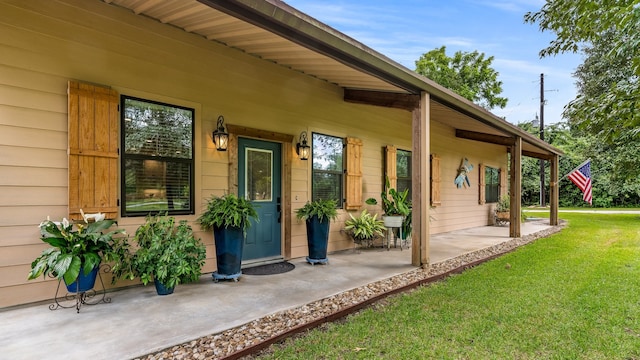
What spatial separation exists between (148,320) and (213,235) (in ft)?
5.40

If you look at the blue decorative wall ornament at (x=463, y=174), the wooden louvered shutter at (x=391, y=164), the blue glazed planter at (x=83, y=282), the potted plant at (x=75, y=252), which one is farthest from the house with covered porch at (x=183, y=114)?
the blue decorative wall ornament at (x=463, y=174)

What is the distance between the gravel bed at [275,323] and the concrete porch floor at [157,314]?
8cm

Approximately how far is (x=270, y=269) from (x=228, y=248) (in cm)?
85

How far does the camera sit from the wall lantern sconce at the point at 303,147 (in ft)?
17.5

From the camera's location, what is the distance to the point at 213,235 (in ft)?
14.4

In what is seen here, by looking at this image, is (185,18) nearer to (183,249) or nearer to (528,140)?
(183,249)

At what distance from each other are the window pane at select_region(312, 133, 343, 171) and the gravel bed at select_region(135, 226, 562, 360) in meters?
2.26

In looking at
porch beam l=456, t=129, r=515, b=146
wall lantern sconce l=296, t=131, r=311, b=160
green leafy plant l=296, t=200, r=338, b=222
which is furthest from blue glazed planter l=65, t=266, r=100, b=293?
porch beam l=456, t=129, r=515, b=146

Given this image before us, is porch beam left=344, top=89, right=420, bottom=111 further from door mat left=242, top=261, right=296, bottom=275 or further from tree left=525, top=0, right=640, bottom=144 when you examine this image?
door mat left=242, top=261, right=296, bottom=275

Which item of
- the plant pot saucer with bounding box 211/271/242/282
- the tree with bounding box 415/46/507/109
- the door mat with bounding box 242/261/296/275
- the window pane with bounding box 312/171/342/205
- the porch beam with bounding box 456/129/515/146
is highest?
the tree with bounding box 415/46/507/109

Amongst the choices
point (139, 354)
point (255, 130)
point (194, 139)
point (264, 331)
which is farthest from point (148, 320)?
point (255, 130)

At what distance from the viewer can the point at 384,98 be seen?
523 cm

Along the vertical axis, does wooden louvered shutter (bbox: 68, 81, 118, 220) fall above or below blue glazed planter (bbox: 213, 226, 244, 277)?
above

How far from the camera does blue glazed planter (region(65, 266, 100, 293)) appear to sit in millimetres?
3053
